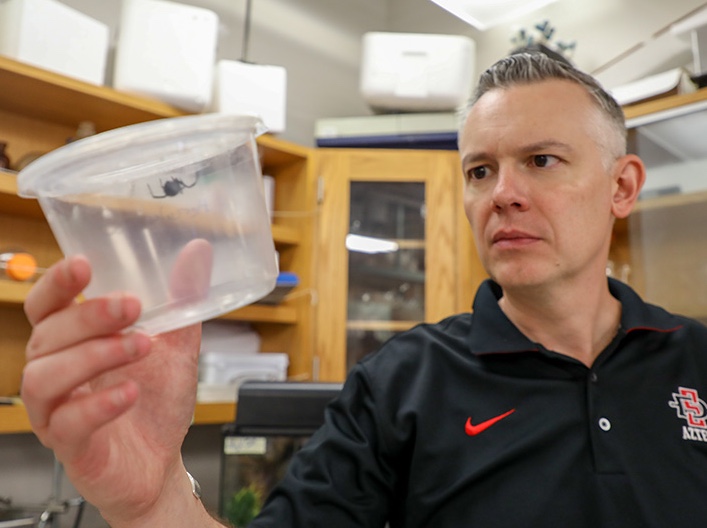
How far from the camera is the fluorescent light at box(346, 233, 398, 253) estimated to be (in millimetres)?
2574

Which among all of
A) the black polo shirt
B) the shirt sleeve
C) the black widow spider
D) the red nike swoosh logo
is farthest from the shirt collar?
the black widow spider

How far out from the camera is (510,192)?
1.06m

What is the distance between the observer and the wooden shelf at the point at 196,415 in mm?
1768

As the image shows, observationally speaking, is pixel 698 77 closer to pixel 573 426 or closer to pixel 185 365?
pixel 573 426

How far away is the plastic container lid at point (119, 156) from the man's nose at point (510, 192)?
2.11 feet

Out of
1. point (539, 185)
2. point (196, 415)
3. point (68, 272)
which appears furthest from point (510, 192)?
point (196, 415)

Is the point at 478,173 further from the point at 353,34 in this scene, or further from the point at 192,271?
the point at 353,34

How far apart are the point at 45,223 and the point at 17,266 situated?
1.09 feet

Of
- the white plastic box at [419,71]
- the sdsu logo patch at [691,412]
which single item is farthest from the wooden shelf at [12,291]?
the sdsu logo patch at [691,412]

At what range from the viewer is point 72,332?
468 millimetres

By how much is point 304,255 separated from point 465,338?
1.46 m

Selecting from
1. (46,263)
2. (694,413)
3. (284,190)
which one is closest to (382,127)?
(284,190)

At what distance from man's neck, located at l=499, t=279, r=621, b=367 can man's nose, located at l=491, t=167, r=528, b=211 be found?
15 cm

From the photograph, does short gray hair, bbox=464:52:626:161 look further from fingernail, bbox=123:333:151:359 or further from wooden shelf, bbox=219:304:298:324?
wooden shelf, bbox=219:304:298:324
